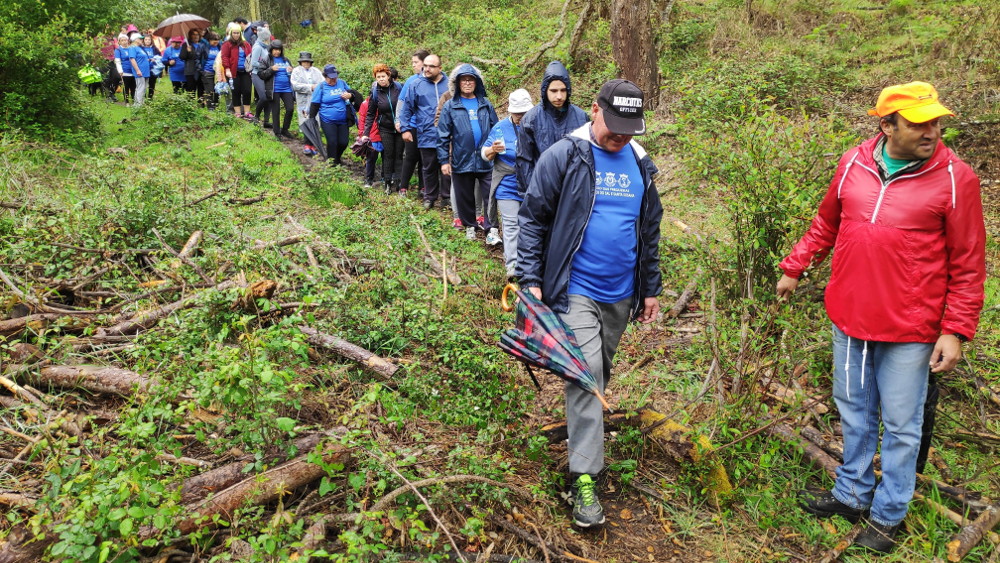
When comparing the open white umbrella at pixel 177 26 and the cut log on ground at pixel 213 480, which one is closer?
the cut log on ground at pixel 213 480

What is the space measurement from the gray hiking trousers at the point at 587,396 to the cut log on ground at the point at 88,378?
102 inches

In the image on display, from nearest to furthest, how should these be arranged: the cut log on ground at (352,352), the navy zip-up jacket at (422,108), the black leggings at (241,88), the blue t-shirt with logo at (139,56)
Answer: the cut log on ground at (352,352) < the navy zip-up jacket at (422,108) < the black leggings at (241,88) < the blue t-shirt with logo at (139,56)

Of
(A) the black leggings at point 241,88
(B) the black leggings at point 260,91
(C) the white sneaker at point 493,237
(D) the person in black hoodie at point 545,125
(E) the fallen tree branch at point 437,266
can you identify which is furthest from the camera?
(A) the black leggings at point 241,88

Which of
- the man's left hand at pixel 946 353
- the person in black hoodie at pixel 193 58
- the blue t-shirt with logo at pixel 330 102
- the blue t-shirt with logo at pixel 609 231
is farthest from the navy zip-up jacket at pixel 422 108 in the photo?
the person in black hoodie at pixel 193 58

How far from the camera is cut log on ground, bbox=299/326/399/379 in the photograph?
466 centimetres

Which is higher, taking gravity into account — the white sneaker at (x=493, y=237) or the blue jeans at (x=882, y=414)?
the blue jeans at (x=882, y=414)

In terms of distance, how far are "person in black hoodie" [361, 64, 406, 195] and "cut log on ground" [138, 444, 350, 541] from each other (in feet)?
23.9

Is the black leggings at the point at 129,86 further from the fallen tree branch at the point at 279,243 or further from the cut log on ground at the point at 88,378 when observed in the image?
the cut log on ground at the point at 88,378

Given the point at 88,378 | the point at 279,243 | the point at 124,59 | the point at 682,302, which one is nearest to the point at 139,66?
the point at 124,59

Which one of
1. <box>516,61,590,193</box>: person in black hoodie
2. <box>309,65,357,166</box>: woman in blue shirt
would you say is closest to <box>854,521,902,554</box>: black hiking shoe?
<box>516,61,590,193</box>: person in black hoodie

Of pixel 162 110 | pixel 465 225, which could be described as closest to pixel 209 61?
pixel 162 110

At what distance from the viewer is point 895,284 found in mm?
3322

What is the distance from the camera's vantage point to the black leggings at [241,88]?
1463 cm

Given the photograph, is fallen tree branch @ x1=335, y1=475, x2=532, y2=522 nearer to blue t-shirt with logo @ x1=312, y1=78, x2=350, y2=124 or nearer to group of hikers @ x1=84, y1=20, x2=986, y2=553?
group of hikers @ x1=84, y1=20, x2=986, y2=553
